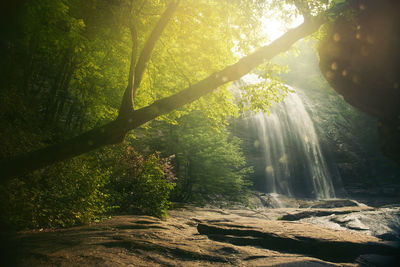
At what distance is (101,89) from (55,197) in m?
5.65

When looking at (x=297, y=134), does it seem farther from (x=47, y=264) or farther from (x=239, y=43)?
(x=47, y=264)

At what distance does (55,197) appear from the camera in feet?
20.1

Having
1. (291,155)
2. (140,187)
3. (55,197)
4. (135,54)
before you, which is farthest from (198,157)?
(291,155)

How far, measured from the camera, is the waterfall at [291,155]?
26.9m

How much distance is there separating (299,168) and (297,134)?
152 inches

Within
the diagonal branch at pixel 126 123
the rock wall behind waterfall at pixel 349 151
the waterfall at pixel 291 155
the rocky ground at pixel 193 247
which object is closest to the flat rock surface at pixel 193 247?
the rocky ground at pixel 193 247

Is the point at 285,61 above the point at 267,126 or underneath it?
above

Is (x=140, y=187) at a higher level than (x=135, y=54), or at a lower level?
lower

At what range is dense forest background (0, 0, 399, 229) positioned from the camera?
5.81 meters

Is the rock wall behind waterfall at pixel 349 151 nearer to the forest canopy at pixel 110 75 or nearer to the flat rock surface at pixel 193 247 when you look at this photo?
the forest canopy at pixel 110 75

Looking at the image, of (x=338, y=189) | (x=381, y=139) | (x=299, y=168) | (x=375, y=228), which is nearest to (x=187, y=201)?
(x=375, y=228)

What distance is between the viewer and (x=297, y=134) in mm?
28688

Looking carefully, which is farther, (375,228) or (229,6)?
(375,228)

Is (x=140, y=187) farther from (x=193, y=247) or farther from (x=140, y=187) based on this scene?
(x=193, y=247)
